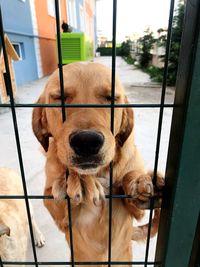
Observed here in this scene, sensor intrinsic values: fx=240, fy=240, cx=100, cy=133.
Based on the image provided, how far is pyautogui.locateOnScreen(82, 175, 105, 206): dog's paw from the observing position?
1014mm

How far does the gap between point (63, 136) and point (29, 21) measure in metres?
9.10

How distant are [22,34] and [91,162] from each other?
27.3 feet

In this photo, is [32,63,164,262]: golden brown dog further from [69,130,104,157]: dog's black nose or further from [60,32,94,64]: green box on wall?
[60,32,94,64]: green box on wall

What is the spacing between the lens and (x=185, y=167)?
28.8 inches

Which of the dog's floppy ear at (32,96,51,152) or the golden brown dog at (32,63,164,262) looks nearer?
the golden brown dog at (32,63,164,262)

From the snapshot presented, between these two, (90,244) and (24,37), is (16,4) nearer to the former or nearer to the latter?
(24,37)

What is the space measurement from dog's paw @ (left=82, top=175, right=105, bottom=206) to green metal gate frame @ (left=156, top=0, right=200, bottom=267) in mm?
271

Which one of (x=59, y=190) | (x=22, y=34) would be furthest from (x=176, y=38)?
(x=59, y=190)

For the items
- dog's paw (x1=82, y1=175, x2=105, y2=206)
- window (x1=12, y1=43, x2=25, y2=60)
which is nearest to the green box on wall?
window (x1=12, y1=43, x2=25, y2=60)

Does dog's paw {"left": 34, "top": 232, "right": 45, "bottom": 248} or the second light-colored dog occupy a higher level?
the second light-colored dog

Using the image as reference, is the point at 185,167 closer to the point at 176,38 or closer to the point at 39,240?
the point at 39,240

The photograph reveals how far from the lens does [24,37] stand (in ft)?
27.5

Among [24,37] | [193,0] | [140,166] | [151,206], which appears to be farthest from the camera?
[24,37]

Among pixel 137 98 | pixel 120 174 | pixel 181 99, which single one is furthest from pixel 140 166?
pixel 137 98
